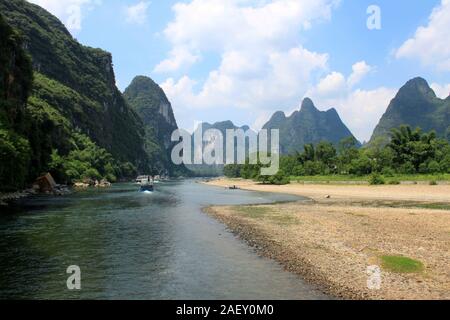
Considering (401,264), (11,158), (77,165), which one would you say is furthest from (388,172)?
(77,165)

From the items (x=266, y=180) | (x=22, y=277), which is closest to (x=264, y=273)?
(x=22, y=277)

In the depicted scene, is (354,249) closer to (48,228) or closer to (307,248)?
(307,248)

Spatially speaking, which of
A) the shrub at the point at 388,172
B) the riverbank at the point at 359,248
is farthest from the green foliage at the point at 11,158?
the shrub at the point at 388,172

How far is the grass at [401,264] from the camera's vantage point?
840 inches

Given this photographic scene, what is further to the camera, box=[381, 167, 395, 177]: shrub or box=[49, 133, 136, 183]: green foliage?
box=[381, 167, 395, 177]: shrub

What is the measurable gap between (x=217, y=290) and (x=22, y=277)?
36.2ft

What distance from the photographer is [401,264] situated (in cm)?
2238

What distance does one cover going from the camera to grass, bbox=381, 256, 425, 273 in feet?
70.0

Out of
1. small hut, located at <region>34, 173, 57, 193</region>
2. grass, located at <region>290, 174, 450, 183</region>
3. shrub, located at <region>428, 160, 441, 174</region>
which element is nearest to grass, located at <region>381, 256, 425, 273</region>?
small hut, located at <region>34, 173, 57, 193</region>

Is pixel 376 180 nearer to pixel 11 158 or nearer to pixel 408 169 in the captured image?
pixel 408 169

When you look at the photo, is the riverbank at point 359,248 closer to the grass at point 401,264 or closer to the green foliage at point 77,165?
the grass at point 401,264

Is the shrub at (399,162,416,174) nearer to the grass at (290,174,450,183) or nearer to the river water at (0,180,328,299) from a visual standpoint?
the grass at (290,174,450,183)

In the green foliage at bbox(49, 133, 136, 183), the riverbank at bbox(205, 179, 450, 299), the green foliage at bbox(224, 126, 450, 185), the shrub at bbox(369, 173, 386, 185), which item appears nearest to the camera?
the riverbank at bbox(205, 179, 450, 299)

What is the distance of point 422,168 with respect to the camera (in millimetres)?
127250
